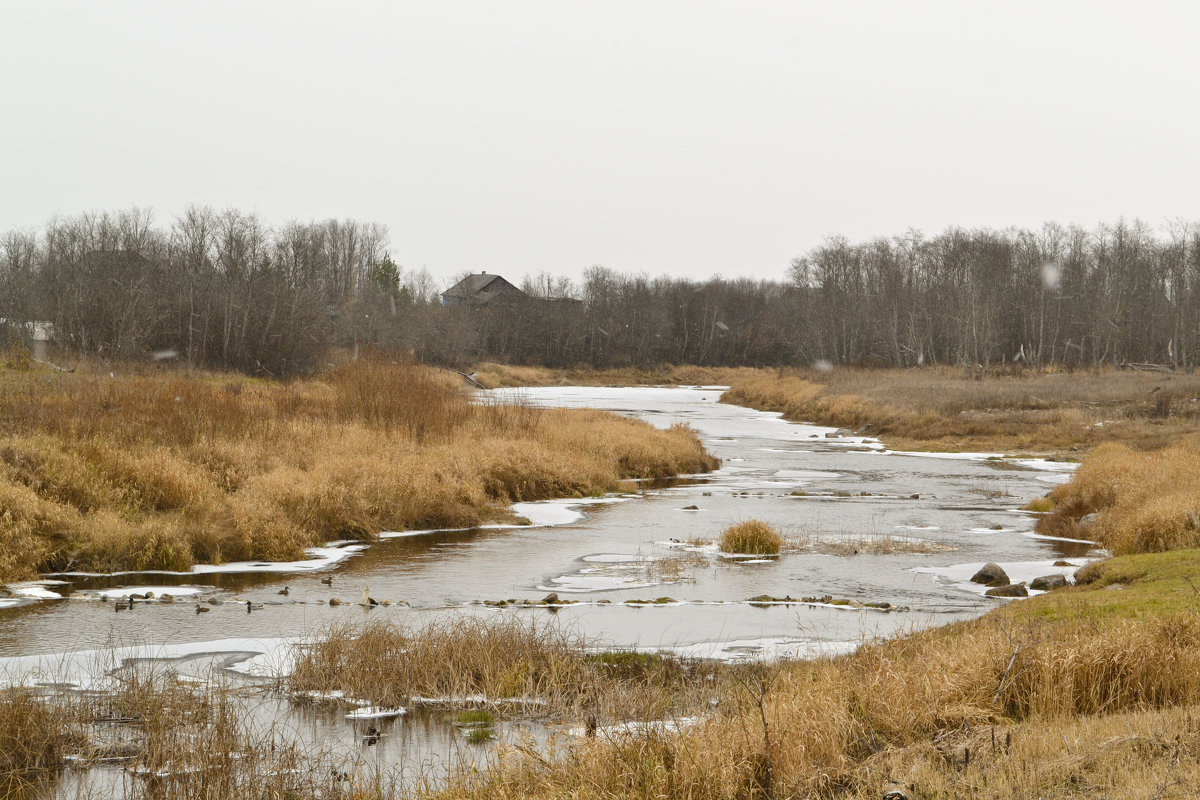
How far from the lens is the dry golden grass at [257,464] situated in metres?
16.0

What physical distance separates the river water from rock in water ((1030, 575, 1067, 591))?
945 millimetres

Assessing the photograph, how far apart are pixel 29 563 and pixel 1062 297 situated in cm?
8670

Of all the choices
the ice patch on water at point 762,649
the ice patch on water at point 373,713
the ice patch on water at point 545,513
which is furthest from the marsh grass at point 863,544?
the ice patch on water at point 373,713

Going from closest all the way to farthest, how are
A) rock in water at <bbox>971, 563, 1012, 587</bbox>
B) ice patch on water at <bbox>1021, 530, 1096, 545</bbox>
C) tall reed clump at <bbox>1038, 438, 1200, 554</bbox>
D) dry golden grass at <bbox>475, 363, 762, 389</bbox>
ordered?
rock in water at <bbox>971, 563, 1012, 587</bbox> < tall reed clump at <bbox>1038, 438, 1200, 554</bbox> < ice patch on water at <bbox>1021, 530, 1096, 545</bbox> < dry golden grass at <bbox>475, 363, 762, 389</bbox>

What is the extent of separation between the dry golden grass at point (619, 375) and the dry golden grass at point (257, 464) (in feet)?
207

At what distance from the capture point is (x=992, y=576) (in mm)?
15398

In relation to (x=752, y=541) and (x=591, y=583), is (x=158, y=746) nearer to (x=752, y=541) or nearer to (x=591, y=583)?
(x=591, y=583)

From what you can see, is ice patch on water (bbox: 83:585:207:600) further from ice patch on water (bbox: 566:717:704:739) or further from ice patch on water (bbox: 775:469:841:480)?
ice patch on water (bbox: 775:469:841:480)

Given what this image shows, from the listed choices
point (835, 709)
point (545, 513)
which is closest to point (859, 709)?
point (835, 709)

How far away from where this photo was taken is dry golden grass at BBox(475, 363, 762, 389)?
317 feet

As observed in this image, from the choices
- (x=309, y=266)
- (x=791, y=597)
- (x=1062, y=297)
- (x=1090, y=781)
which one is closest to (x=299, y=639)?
(x=791, y=597)

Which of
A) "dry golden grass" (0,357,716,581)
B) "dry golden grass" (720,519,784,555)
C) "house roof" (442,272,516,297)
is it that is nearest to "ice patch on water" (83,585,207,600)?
"dry golden grass" (0,357,716,581)

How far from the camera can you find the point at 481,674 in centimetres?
980

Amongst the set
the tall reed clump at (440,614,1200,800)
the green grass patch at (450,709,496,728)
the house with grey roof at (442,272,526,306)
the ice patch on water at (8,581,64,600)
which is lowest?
the green grass patch at (450,709,496,728)
